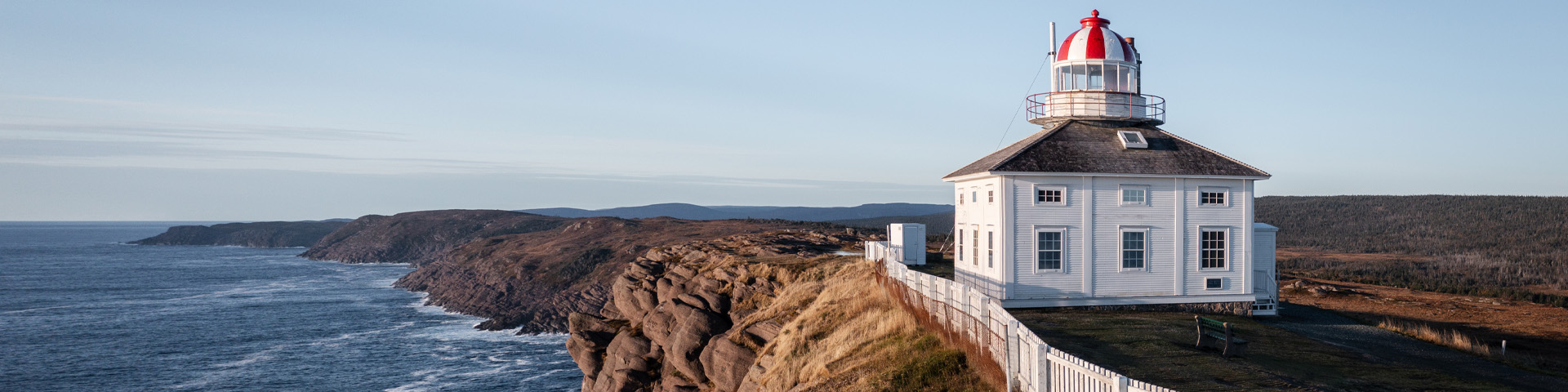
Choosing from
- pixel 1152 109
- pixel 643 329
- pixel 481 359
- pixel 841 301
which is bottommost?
pixel 481 359

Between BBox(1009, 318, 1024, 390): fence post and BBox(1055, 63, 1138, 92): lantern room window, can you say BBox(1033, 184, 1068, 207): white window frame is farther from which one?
BBox(1009, 318, 1024, 390): fence post

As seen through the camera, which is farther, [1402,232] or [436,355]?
[1402,232]

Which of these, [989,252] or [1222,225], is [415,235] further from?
[1222,225]

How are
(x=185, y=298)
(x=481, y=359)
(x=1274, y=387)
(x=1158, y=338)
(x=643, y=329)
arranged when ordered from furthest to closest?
(x=185, y=298)
(x=481, y=359)
(x=643, y=329)
(x=1158, y=338)
(x=1274, y=387)

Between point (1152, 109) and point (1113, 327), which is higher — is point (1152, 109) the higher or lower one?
the higher one

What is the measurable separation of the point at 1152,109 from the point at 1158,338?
431 inches

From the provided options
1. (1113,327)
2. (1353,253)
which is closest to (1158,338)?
(1113,327)

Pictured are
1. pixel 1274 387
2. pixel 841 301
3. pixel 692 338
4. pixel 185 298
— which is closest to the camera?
pixel 1274 387

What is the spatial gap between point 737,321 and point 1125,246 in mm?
13792

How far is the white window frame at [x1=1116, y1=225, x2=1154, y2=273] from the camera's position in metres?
22.6

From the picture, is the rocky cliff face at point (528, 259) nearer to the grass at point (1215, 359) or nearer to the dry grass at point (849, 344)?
the dry grass at point (849, 344)

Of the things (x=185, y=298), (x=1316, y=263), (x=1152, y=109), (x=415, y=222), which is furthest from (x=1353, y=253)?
(x=415, y=222)

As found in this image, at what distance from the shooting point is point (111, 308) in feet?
242

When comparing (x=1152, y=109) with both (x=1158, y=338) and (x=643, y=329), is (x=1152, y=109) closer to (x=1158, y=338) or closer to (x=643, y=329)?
(x=1158, y=338)
